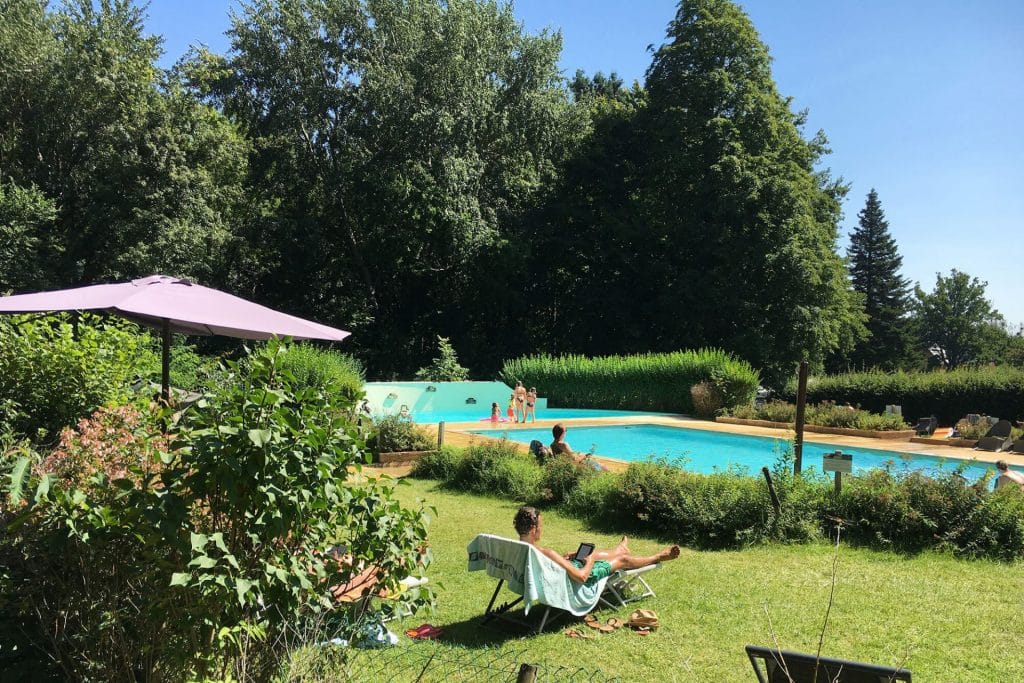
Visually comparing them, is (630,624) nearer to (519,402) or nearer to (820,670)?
(820,670)

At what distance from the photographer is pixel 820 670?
3178 mm

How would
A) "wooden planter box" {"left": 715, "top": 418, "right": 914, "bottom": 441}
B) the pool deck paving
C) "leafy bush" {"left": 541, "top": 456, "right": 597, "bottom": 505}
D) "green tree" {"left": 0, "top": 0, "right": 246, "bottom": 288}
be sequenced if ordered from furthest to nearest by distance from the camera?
"green tree" {"left": 0, "top": 0, "right": 246, "bottom": 288} < "wooden planter box" {"left": 715, "top": 418, "right": 914, "bottom": 441} < the pool deck paving < "leafy bush" {"left": 541, "top": 456, "right": 597, "bottom": 505}

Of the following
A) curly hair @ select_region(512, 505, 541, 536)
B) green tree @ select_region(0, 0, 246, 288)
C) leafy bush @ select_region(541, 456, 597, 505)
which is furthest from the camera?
green tree @ select_region(0, 0, 246, 288)

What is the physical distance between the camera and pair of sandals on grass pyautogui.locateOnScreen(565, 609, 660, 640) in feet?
17.7

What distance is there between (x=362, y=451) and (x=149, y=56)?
28.2 metres

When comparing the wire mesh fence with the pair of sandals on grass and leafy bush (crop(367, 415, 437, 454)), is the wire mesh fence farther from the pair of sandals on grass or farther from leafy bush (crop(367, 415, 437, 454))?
leafy bush (crop(367, 415, 437, 454))

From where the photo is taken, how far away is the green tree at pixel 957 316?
230 feet

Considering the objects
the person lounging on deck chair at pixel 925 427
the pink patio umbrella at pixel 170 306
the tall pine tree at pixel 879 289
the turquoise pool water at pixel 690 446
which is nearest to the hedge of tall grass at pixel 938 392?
the person lounging on deck chair at pixel 925 427

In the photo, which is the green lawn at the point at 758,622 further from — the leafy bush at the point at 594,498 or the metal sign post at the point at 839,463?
the leafy bush at the point at 594,498

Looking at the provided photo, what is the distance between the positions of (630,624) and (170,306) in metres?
5.57

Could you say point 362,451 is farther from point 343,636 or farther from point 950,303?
point 950,303

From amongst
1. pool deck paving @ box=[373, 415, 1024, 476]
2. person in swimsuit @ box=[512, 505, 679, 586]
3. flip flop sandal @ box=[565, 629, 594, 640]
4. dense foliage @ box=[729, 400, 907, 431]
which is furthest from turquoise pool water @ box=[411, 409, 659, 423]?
flip flop sandal @ box=[565, 629, 594, 640]

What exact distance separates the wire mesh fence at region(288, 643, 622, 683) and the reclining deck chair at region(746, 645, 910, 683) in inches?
32.5

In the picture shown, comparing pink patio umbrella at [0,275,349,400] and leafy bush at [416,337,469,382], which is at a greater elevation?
pink patio umbrella at [0,275,349,400]
